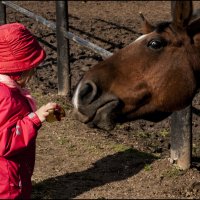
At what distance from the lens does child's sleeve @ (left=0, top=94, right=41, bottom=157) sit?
11.9 ft

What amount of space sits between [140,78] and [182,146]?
134 centimetres

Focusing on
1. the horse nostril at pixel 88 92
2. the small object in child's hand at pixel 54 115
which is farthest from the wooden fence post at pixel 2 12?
the horse nostril at pixel 88 92

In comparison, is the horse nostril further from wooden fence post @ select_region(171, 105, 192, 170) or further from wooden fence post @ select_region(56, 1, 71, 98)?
wooden fence post @ select_region(56, 1, 71, 98)

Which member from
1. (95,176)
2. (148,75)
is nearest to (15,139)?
(148,75)

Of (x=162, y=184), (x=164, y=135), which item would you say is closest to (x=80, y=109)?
(x=162, y=184)

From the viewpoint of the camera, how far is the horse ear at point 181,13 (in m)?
3.40

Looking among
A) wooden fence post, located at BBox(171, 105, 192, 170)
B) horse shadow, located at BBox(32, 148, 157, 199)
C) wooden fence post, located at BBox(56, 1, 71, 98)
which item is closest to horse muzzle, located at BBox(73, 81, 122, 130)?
horse shadow, located at BBox(32, 148, 157, 199)

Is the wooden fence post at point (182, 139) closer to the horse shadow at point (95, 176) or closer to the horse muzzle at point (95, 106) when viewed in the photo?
the horse shadow at point (95, 176)

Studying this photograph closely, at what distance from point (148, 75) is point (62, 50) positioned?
145 inches

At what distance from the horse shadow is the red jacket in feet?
1.73

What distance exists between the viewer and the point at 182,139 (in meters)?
4.68

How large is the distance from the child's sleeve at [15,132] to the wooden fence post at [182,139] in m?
1.41

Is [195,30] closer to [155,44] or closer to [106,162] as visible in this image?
[155,44]

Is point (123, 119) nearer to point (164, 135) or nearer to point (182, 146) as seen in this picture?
point (182, 146)
